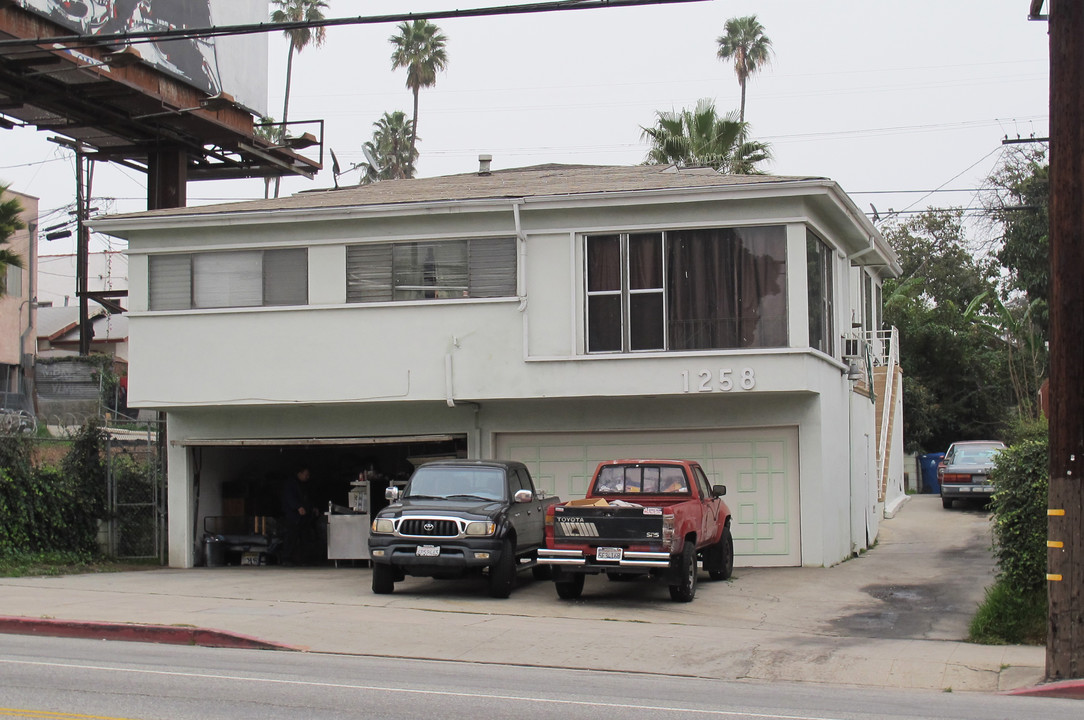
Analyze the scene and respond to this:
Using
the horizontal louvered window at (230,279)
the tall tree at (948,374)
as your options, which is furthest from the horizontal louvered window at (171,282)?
the tall tree at (948,374)

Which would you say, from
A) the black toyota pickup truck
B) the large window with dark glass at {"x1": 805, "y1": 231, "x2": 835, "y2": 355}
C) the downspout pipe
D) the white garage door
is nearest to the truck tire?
the white garage door

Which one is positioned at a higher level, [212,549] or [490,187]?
[490,187]

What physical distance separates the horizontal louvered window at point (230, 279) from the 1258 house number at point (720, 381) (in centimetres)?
667

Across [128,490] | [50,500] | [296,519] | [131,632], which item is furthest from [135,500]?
[131,632]

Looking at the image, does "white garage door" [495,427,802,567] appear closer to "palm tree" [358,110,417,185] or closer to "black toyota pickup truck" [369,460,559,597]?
"black toyota pickup truck" [369,460,559,597]

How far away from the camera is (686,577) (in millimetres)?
15258

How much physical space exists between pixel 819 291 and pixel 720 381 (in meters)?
2.60

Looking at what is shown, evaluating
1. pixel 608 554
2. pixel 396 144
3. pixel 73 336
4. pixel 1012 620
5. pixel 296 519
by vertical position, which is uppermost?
pixel 396 144

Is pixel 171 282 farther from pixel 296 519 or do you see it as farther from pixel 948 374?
pixel 948 374

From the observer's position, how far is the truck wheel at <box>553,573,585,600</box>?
15.7m

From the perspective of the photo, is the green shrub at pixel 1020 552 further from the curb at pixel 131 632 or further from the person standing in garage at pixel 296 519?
the person standing in garage at pixel 296 519

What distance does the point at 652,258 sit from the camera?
19109 mm

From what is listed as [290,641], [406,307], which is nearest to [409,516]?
[290,641]

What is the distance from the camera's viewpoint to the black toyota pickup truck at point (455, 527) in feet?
50.5
